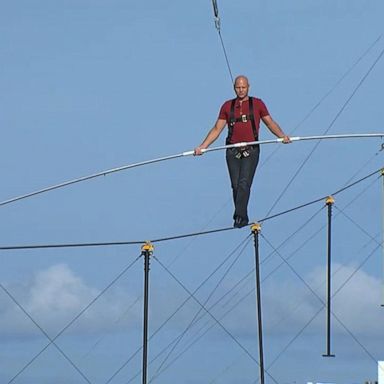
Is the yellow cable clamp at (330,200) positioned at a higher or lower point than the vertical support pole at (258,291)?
higher

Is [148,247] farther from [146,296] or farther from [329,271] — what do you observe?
[329,271]

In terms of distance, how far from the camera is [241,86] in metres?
26.1

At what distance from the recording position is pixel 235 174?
90.2ft

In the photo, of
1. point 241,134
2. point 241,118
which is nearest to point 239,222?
point 241,134

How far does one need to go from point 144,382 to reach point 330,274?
6892 mm

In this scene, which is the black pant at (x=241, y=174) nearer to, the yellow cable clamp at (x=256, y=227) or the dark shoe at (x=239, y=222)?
the dark shoe at (x=239, y=222)

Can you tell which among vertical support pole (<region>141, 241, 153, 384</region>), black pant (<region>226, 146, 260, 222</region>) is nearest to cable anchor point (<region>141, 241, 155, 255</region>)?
vertical support pole (<region>141, 241, 153, 384</region>)

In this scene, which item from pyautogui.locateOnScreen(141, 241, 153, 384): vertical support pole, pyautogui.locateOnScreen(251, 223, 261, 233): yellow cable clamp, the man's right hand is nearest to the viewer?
the man's right hand

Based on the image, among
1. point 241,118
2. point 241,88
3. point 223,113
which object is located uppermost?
point 241,88

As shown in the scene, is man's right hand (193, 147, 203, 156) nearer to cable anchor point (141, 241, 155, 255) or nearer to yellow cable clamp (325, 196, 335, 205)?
cable anchor point (141, 241, 155, 255)

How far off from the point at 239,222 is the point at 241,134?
1786 mm

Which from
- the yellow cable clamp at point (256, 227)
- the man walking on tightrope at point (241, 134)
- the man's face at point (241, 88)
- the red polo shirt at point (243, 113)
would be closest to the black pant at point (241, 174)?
the man walking on tightrope at point (241, 134)

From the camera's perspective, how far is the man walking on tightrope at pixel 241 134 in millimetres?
26438

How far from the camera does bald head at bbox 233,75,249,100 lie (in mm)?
25984
